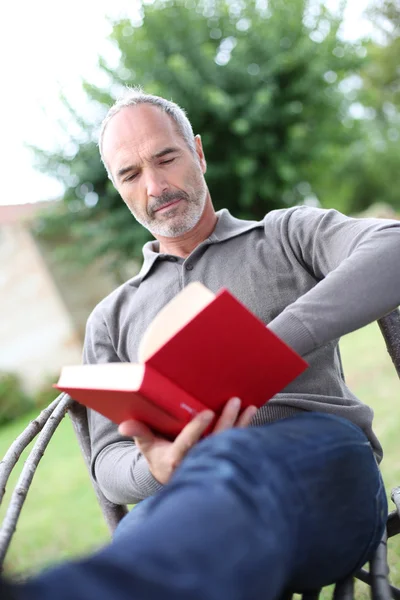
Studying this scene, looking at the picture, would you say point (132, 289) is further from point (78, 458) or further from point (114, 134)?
point (78, 458)

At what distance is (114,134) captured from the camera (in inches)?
77.0

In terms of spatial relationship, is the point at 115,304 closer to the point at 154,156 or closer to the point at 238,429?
the point at 154,156

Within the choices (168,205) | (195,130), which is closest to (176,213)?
(168,205)

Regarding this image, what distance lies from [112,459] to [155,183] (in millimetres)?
877

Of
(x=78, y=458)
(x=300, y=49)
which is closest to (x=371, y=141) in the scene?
(x=300, y=49)

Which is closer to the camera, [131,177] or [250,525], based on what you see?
[250,525]

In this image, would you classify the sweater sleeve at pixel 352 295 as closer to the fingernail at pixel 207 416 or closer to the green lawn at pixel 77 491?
the fingernail at pixel 207 416

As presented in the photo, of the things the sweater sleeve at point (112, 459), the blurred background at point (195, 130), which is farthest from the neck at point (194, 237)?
the blurred background at point (195, 130)

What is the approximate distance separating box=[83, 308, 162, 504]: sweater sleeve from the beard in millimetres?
395

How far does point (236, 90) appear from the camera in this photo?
427 inches

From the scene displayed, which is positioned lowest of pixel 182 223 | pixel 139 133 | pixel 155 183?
pixel 182 223

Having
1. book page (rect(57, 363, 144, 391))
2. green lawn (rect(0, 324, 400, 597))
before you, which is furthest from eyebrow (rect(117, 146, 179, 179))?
green lawn (rect(0, 324, 400, 597))

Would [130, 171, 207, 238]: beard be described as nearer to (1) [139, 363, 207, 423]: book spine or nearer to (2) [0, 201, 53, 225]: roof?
(1) [139, 363, 207, 423]: book spine

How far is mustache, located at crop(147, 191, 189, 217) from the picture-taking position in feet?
6.37
